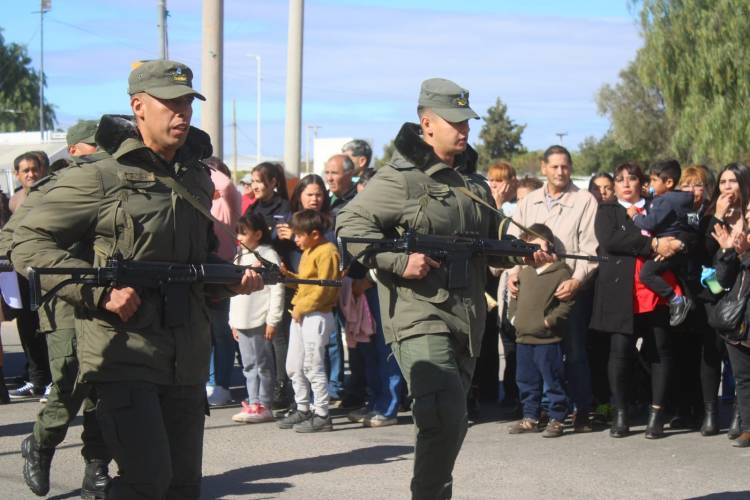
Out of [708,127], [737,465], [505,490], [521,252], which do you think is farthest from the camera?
[708,127]

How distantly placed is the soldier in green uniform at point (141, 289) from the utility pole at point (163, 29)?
16919 millimetres

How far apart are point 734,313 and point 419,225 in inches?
126

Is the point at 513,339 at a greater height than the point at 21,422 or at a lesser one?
greater

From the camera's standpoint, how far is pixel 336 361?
966cm

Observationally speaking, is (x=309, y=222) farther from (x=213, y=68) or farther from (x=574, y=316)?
(x=213, y=68)

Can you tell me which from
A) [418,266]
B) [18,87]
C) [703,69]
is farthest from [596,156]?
[418,266]

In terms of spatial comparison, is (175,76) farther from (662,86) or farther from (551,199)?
(662,86)

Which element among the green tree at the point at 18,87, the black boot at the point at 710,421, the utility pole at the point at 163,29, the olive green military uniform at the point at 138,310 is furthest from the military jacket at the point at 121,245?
the green tree at the point at 18,87

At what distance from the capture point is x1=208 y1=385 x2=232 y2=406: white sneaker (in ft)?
31.8

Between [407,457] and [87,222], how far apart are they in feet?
12.0

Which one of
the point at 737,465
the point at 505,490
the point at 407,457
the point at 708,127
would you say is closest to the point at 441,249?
the point at 505,490

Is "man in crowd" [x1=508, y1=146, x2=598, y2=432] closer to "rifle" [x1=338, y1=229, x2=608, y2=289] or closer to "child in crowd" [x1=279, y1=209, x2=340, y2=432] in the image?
"child in crowd" [x1=279, y1=209, x2=340, y2=432]

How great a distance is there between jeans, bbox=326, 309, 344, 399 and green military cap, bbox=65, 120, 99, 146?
8.89 feet

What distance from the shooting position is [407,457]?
25.0ft
